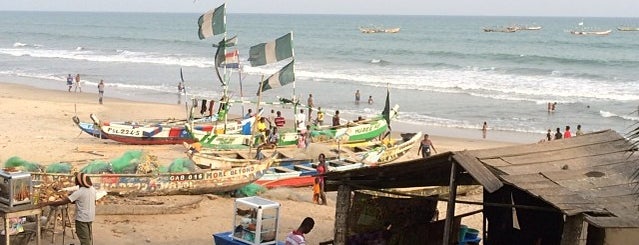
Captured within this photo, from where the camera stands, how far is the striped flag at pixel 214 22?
72.3 feet

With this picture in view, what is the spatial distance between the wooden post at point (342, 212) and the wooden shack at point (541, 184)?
0.01 meters

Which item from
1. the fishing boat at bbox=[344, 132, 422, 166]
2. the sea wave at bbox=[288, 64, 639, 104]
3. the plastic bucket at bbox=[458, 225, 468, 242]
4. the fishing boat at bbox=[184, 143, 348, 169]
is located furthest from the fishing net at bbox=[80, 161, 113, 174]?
the sea wave at bbox=[288, 64, 639, 104]

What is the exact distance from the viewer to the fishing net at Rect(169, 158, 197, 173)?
16.3 metres

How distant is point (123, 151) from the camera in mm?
22859

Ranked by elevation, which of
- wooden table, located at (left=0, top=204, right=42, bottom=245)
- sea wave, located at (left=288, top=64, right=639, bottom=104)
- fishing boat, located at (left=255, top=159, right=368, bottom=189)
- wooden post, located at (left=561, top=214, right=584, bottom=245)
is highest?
sea wave, located at (left=288, top=64, right=639, bottom=104)

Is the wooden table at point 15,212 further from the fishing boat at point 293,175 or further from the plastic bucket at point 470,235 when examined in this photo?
the fishing boat at point 293,175

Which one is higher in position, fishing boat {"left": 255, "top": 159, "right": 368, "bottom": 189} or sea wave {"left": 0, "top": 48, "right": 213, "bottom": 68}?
sea wave {"left": 0, "top": 48, "right": 213, "bottom": 68}

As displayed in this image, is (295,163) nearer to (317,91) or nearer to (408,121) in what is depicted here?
(408,121)

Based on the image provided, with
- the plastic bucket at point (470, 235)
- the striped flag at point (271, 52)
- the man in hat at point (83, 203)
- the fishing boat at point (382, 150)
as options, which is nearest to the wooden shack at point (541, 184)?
the plastic bucket at point (470, 235)

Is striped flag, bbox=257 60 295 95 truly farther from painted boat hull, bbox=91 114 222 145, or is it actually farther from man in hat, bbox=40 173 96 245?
man in hat, bbox=40 173 96 245

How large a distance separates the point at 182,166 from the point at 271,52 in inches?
212

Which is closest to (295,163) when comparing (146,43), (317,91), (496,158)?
(496,158)

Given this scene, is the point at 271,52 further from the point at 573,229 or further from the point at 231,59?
the point at 573,229

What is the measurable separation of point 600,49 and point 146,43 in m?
44.0
